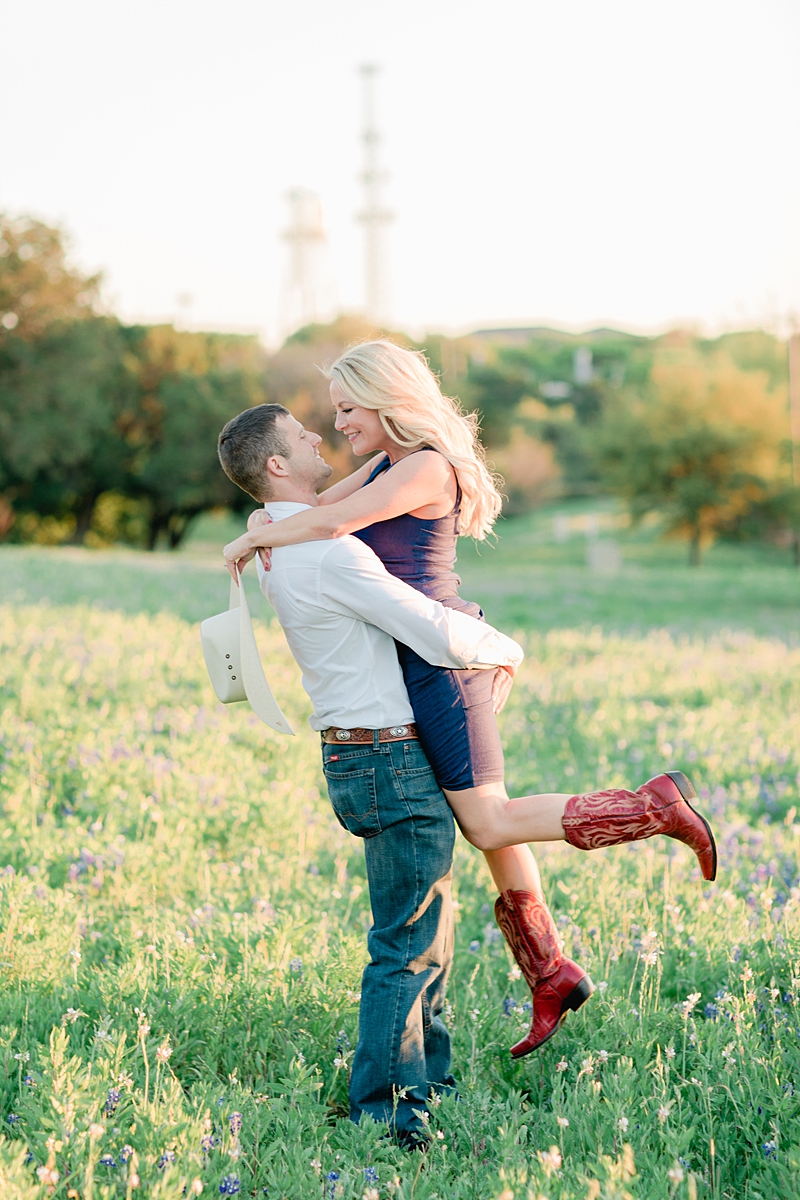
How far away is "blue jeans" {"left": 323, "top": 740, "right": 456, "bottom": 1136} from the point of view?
3.14 metres

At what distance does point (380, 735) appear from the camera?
10.4ft

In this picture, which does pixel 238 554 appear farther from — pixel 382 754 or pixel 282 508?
pixel 382 754

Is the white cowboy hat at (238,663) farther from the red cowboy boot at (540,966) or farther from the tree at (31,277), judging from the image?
the tree at (31,277)

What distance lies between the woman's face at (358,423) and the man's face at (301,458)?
113 millimetres

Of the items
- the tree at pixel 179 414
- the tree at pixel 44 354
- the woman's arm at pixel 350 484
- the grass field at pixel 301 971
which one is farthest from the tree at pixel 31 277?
the woman's arm at pixel 350 484

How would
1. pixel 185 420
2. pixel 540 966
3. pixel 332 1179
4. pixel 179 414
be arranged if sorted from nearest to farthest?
pixel 332 1179
pixel 540 966
pixel 185 420
pixel 179 414

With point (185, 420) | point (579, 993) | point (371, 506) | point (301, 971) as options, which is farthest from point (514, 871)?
point (185, 420)

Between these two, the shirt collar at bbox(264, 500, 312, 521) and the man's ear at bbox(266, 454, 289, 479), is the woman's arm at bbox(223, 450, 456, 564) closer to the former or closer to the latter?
the shirt collar at bbox(264, 500, 312, 521)

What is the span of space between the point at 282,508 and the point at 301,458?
18 centimetres

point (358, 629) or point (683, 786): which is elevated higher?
point (358, 629)

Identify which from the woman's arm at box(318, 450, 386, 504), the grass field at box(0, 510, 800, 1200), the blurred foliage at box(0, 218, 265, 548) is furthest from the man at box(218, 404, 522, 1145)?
the blurred foliage at box(0, 218, 265, 548)

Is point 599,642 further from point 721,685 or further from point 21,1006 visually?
point 21,1006

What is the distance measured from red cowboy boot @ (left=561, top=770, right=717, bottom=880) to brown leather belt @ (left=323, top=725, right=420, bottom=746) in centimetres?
59

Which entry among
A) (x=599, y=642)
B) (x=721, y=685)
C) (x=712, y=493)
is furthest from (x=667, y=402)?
(x=721, y=685)
